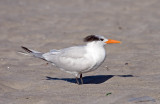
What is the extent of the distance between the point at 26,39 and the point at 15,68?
260cm

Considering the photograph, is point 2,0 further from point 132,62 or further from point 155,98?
point 155,98

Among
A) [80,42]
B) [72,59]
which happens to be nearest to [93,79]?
[72,59]

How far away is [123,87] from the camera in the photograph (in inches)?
229

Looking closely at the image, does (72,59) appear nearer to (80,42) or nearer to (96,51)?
(96,51)

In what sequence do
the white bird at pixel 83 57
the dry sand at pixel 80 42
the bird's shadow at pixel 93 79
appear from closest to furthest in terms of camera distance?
the dry sand at pixel 80 42
the white bird at pixel 83 57
the bird's shadow at pixel 93 79

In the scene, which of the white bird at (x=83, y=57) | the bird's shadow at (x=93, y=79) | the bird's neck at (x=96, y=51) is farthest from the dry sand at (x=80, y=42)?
the bird's neck at (x=96, y=51)

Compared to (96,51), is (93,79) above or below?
below

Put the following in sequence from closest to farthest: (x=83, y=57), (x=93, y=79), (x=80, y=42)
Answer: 1. (x=83, y=57)
2. (x=93, y=79)
3. (x=80, y=42)

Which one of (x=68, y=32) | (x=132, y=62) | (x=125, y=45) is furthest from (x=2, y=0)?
(x=132, y=62)

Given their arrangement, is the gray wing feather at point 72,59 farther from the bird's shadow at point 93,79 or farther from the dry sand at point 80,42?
the bird's shadow at point 93,79

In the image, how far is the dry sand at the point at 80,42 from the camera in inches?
215

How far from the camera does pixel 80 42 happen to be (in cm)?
948

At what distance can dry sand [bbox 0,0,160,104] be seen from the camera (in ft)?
17.9

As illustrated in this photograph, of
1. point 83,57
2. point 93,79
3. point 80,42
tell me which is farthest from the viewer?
point 80,42
